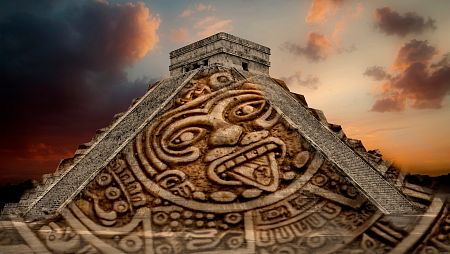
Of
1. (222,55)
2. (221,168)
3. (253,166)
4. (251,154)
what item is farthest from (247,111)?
(222,55)

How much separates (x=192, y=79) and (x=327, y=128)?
3723mm

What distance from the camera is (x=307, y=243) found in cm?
684

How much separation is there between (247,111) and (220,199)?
251 centimetres

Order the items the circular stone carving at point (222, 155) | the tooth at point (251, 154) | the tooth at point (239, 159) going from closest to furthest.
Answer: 1. the circular stone carving at point (222, 155)
2. the tooth at point (239, 159)
3. the tooth at point (251, 154)

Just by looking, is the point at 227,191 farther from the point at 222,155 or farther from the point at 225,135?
the point at 225,135

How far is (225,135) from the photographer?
29.2 feet

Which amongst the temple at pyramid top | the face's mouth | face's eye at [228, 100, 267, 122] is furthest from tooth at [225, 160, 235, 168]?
the temple at pyramid top

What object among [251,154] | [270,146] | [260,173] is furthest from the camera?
[270,146]

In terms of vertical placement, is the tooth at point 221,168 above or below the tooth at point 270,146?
below

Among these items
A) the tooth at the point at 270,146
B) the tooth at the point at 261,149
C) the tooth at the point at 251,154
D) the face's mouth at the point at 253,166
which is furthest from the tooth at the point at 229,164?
the tooth at the point at 270,146

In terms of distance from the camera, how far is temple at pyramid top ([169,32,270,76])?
12.4m

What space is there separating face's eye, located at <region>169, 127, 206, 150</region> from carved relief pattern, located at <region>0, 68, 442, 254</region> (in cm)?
2

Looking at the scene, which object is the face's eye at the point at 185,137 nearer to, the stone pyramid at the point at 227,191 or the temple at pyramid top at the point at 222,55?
the stone pyramid at the point at 227,191

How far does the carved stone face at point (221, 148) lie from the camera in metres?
8.05
